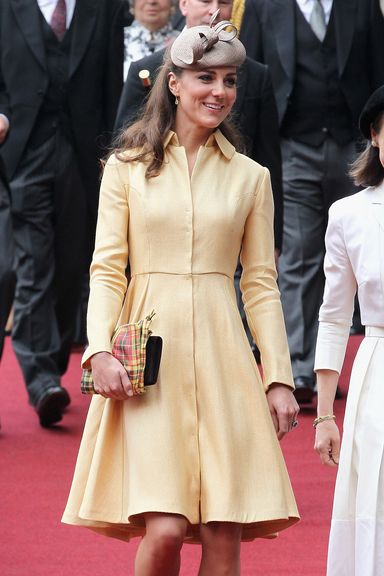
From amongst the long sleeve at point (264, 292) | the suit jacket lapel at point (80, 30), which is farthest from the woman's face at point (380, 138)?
the suit jacket lapel at point (80, 30)

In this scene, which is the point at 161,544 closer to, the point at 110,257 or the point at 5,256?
the point at 110,257

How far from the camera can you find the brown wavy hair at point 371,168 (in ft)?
14.4

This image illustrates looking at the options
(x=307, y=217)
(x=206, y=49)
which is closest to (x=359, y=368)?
(x=206, y=49)

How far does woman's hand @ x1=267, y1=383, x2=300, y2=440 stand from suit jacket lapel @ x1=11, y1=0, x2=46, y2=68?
3.65m

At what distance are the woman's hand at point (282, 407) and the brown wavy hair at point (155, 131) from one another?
68 cm

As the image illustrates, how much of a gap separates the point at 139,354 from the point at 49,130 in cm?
382

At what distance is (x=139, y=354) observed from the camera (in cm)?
409

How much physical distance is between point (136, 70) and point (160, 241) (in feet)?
8.64

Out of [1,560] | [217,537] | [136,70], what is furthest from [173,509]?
[136,70]

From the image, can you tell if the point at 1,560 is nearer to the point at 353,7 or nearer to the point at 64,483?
the point at 64,483

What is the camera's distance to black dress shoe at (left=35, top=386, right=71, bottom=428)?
23.7ft

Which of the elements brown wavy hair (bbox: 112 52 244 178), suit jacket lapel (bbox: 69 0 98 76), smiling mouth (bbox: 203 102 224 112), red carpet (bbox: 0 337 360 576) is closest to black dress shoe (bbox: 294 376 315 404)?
red carpet (bbox: 0 337 360 576)

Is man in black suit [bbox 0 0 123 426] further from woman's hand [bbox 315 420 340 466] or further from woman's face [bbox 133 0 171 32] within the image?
woman's hand [bbox 315 420 340 466]

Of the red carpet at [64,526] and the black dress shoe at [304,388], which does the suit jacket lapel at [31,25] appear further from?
the black dress shoe at [304,388]
